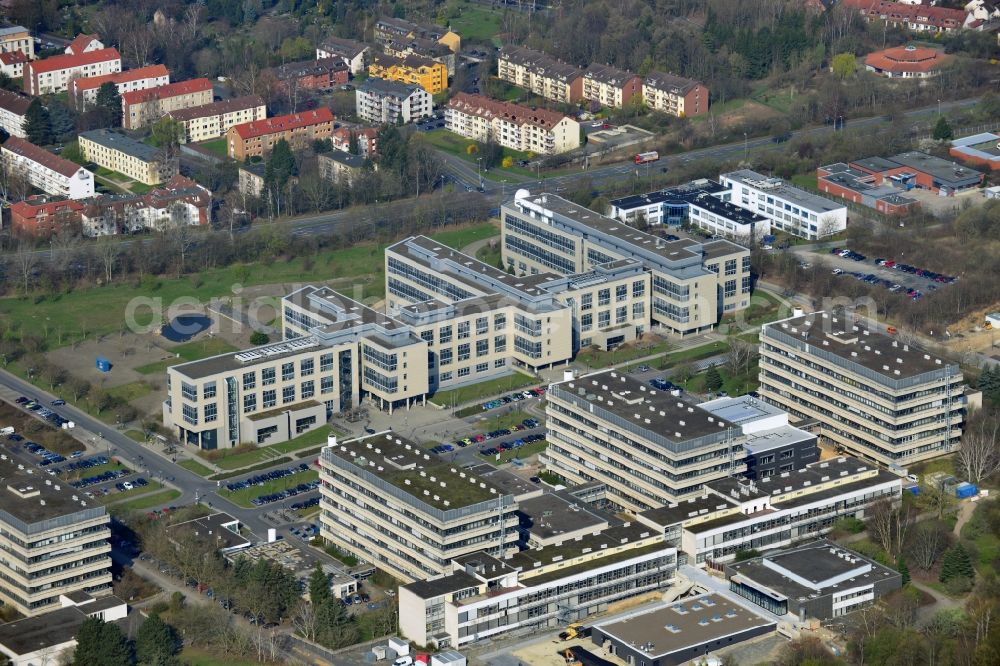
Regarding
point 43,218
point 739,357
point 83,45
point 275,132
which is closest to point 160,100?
point 275,132

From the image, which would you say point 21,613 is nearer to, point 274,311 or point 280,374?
point 280,374

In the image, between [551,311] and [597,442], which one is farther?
[551,311]

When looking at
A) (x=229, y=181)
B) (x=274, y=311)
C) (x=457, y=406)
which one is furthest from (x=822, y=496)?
(x=229, y=181)

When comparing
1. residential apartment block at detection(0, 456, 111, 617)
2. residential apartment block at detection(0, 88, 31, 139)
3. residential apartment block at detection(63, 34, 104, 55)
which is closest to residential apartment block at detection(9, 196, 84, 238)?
residential apartment block at detection(0, 88, 31, 139)

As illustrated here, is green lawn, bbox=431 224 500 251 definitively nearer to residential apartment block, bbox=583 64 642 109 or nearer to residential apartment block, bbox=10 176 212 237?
residential apartment block, bbox=10 176 212 237

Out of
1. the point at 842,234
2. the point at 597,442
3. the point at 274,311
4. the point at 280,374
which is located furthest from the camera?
the point at 842,234

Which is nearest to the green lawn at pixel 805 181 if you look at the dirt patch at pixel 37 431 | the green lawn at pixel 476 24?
the green lawn at pixel 476 24

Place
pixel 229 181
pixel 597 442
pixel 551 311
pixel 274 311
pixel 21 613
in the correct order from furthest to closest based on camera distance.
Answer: pixel 229 181
pixel 274 311
pixel 551 311
pixel 597 442
pixel 21 613
